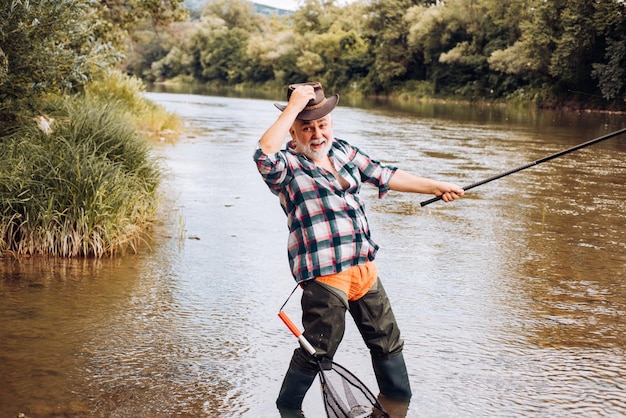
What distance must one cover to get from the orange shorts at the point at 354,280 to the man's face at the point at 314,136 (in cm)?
55

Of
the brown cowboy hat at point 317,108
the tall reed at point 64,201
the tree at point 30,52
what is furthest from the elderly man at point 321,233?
the tree at point 30,52

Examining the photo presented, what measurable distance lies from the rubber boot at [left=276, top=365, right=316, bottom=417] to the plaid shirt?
1.52 ft

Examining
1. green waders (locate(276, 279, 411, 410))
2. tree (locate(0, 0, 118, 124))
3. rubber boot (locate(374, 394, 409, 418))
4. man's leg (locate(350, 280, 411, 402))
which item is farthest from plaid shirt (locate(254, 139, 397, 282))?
tree (locate(0, 0, 118, 124))

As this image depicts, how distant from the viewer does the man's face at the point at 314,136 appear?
3.67 meters

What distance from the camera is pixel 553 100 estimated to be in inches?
1692

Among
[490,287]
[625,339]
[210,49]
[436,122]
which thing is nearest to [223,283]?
[490,287]

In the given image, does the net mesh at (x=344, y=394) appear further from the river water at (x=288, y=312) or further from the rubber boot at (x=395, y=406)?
the river water at (x=288, y=312)

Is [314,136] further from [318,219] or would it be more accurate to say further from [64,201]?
[64,201]

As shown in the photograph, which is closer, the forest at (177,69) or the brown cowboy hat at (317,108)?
the brown cowboy hat at (317,108)

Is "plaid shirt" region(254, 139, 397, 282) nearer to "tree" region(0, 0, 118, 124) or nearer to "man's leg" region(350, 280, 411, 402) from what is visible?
"man's leg" region(350, 280, 411, 402)

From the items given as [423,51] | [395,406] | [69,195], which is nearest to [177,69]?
[423,51]

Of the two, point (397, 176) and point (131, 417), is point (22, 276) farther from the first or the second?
point (397, 176)

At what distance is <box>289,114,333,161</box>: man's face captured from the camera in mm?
3670

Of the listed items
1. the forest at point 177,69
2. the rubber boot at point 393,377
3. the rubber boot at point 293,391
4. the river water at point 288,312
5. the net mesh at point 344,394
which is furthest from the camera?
the forest at point 177,69
